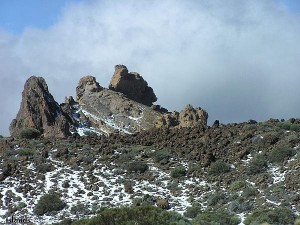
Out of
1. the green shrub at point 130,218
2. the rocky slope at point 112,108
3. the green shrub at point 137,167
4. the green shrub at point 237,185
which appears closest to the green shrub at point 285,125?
the green shrub at point 237,185

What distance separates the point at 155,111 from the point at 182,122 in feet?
73.5

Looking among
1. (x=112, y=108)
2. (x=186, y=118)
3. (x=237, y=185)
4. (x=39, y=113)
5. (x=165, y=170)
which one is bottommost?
(x=237, y=185)

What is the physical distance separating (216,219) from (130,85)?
74900mm

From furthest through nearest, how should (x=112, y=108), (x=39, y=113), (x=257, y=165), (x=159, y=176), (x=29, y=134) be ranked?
(x=112, y=108) < (x=39, y=113) < (x=29, y=134) < (x=159, y=176) < (x=257, y=165)

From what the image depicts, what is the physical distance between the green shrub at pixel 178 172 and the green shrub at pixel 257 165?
543 centimetres

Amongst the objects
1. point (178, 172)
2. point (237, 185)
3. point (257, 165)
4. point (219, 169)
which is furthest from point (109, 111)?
point (237, 185)

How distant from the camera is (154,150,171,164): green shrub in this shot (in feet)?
188

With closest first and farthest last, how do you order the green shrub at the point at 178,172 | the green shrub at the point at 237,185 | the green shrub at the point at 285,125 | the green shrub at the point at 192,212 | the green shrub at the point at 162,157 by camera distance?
the green shrub at the point at 192,212 < the green shrub at the point at 237,185 < the green shrub at the point at 178,172 < the green shrub at the point at 162,157 < the green shrub at the point at 285,125

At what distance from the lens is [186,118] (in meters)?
87.6

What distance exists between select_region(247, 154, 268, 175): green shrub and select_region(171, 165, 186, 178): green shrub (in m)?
5.43

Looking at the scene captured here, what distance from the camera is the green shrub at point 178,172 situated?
53.8 meters

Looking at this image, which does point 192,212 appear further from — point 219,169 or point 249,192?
point 219,169

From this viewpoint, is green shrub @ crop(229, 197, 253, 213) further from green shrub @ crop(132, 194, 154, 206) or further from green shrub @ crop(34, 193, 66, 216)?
green shrub @ crop(34, 193, 66, 216)

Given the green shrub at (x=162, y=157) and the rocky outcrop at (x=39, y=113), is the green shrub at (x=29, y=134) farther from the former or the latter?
the green shrub at (x=162, y=157)
